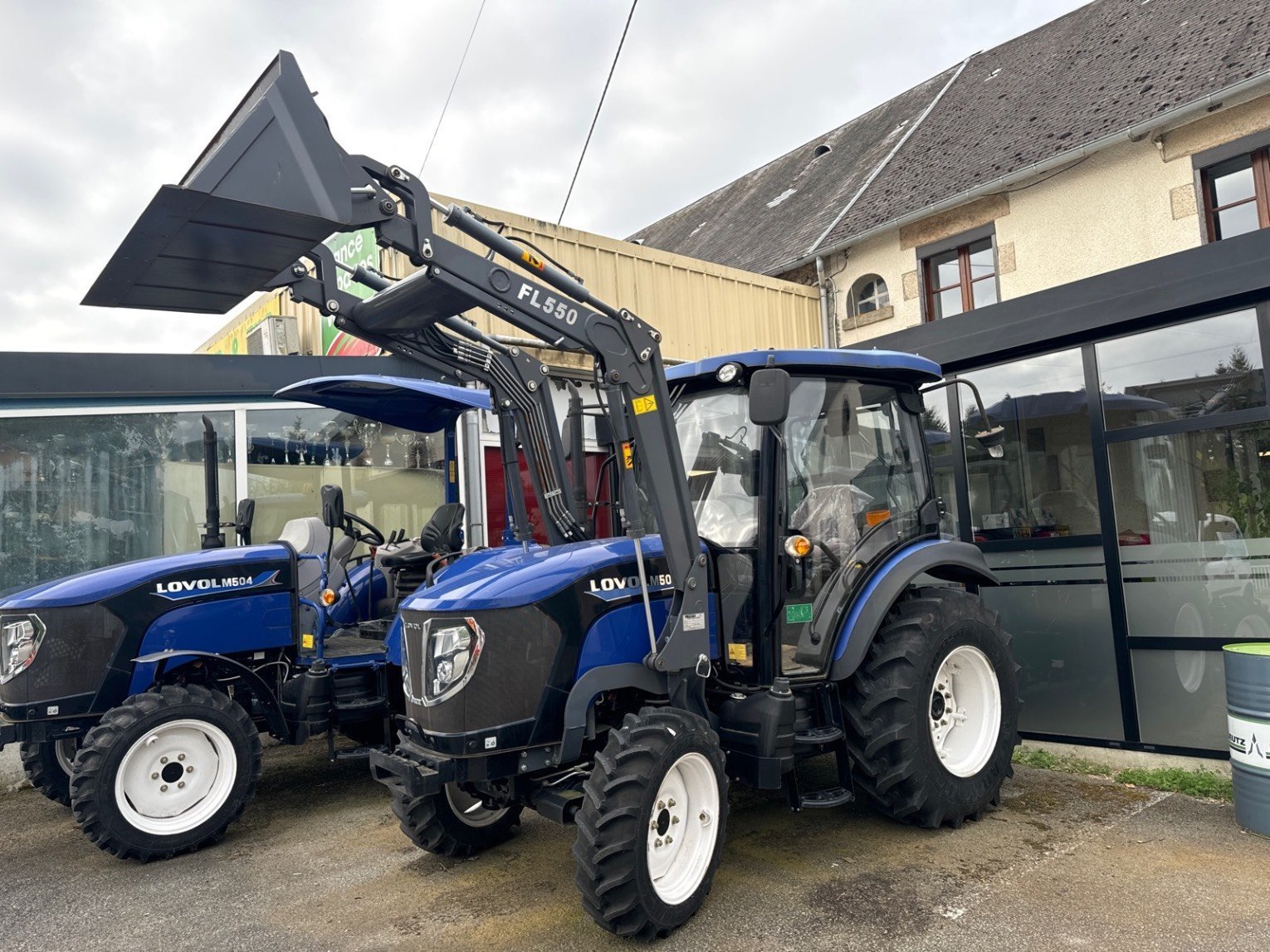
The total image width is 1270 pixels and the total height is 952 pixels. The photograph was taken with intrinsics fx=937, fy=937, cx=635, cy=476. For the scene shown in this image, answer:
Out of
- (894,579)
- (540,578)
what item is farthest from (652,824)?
(894,579)

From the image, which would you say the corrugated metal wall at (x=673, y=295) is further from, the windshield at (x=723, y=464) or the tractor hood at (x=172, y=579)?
the windshield at (x=723, y=464)

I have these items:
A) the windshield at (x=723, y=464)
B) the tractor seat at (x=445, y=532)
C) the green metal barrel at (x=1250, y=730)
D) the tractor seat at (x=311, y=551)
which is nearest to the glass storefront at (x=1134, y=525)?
the green metal barrel at (x=1250, y=730)

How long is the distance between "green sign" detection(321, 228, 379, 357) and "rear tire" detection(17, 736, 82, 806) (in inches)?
173

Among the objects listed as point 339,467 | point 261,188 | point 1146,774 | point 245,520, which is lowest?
point 1146,774

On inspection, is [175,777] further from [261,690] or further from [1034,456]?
[1034,456]

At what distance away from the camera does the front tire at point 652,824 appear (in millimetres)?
3141

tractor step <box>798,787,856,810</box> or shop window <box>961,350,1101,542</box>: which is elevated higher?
shop window <box>961,350,1101,542</box>

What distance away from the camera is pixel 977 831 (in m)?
4.37

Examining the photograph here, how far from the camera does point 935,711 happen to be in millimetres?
4453

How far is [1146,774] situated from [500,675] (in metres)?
3.95

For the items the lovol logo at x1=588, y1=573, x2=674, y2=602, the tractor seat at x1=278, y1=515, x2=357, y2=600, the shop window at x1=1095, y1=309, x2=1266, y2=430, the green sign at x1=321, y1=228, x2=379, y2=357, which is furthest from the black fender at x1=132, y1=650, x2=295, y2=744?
the shop window at x1=1095, y1=309, x2=1266, y2=430

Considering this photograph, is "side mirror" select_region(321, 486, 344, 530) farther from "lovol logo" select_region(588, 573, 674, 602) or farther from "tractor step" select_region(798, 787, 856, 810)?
"tractor step" select_region(798, 787, 856, 810)

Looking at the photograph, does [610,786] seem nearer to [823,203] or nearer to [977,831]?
[977,831]

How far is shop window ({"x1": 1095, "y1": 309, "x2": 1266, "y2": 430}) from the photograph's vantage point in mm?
5172
